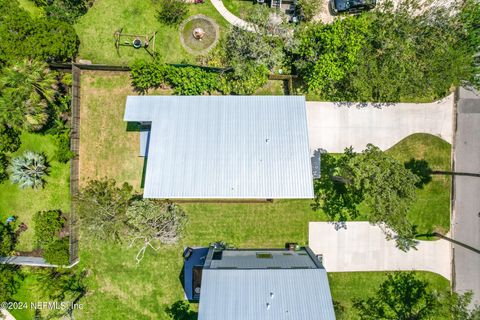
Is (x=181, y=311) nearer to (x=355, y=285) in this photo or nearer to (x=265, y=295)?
(x=265, y=295)

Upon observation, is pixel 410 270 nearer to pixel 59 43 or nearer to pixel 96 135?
pixel 96 135

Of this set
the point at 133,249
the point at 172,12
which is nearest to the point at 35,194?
the point at 133,249

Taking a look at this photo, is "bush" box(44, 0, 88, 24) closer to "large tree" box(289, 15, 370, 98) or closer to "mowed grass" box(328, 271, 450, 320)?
"large tree" box(289, 15, 370, 98)

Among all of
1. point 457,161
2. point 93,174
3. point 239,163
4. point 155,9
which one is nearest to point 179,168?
point 239,163

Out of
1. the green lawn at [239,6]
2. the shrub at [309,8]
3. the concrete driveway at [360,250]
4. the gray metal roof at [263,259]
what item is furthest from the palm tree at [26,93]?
the concrete driveway at [360,250]

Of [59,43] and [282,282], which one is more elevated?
[59,43]

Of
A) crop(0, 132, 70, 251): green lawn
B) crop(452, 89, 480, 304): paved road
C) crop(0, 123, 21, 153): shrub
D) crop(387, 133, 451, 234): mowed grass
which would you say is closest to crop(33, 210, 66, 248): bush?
crop(0, 132, 70, 251): green lawn
